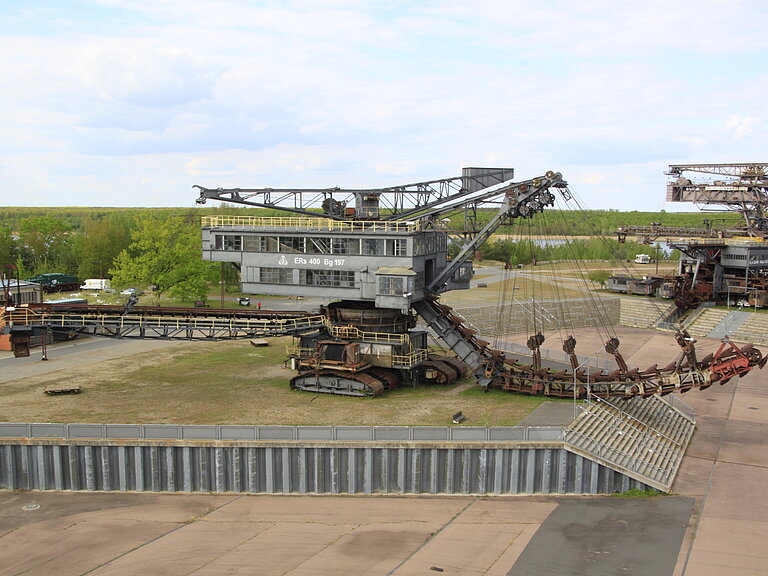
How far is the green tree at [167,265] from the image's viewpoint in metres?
71.5

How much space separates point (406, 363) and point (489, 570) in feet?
59.8

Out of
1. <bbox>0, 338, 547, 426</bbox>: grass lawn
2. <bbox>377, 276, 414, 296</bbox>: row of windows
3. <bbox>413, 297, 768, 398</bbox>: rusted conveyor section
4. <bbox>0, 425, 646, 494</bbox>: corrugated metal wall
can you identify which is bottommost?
<bbox>0, 425, 646, 494</bbox>: corrugated metal wall

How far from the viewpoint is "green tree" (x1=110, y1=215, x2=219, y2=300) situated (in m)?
71.5

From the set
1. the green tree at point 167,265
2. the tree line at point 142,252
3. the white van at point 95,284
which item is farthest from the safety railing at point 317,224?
the white van at point 95,284

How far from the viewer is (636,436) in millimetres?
36375

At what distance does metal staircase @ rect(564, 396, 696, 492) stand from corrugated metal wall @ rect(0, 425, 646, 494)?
2.52 feet

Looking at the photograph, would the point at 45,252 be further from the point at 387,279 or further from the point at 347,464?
the point at 347,464

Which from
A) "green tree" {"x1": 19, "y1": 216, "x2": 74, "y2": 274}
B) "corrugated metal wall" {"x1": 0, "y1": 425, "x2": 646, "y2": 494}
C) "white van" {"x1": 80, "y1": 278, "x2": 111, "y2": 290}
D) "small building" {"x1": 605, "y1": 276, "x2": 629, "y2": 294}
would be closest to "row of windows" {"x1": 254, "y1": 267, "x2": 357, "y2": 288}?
"corrugated metal wall" {"x1": 0, "y1": 425, "x2": 646, "y2": 494}

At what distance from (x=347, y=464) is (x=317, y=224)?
56.2 ft

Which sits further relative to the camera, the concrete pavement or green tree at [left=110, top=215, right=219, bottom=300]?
green tree at [left=110, top=215, right=219, bottom=300]

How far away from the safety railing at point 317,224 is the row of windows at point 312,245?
0.67 m

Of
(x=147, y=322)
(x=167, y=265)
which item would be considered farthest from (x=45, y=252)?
(x=147, y=322)

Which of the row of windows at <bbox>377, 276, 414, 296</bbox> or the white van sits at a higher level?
the row of windows at <bbox>377, 276, 414, 296</bbox>

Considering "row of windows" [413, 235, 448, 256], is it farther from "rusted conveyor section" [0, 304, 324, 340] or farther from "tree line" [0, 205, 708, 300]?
"rusted conveyor section" [0, 304, 324, 340]
